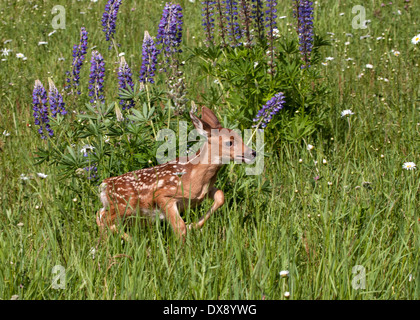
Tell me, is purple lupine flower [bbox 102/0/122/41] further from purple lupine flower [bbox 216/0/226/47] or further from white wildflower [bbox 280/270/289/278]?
white wildflower [bbox 280/270/289/278]

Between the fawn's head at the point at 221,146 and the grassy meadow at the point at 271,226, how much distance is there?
A: 1.18 feet

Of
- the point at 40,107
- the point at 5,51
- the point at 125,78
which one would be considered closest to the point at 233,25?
the point at 125,78

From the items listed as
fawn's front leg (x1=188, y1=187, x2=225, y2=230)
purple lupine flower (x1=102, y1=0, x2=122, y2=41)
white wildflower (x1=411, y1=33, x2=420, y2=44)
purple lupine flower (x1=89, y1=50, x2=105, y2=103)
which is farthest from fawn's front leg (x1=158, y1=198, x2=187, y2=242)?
white wildflower (x1=411, y1=33, x2=420, y2=44)

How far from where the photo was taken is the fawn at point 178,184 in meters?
3.54

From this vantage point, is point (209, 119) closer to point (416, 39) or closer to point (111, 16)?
point (111, 16)

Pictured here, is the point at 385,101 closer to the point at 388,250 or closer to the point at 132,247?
the point at 388,250

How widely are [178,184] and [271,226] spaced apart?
644 millimetres

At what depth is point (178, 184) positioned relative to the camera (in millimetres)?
3615

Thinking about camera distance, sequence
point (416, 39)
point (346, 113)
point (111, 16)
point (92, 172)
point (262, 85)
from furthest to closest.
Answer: point (416, 39) → point (346, 113) → point (262, 85) → point (111, 16) → point (92, 172)

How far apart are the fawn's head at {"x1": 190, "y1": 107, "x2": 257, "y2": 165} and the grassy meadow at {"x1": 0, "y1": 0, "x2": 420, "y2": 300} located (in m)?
0.36

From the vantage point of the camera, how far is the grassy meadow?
10.2 ft

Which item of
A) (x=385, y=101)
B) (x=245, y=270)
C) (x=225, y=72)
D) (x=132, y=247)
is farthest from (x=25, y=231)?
(x=385, y=101)

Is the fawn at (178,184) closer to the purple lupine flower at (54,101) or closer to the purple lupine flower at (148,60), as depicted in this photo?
the purple lupine flower at (148,60)
